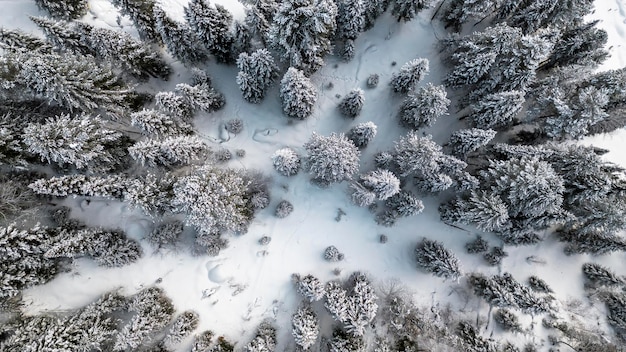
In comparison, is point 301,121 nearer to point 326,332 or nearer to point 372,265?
point 372,265

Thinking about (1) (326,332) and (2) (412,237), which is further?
(2) (412,237)

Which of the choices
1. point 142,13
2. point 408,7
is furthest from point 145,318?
point 408,7

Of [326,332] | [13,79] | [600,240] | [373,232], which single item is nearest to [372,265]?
[373,232]

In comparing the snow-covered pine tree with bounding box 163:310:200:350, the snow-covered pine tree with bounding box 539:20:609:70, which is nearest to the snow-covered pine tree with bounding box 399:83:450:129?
the snow-covered pine tree with bounding box 539:20:609:70

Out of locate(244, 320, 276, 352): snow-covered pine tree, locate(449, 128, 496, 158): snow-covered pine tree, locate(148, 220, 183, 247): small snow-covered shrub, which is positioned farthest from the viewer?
locate(148, 220, 183, 247): small snow-covered shrub

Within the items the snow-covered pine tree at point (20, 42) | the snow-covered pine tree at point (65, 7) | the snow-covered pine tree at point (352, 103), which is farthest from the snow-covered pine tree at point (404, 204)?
the snow-covered pine tree at point (65, 7)

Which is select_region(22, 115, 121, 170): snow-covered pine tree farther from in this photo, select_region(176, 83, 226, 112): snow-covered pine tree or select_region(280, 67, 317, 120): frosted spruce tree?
select_region(280, 67, 317, 120): frosted spruce tree
